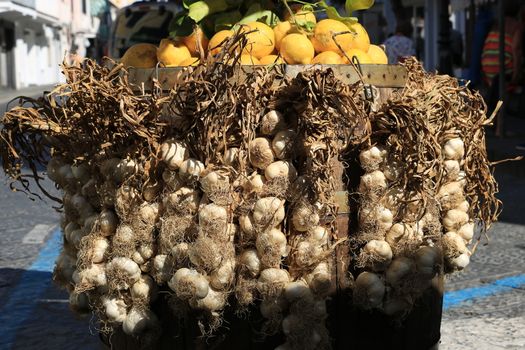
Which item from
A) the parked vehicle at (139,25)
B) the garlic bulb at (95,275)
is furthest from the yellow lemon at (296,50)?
the parked vehicle at (139,25)

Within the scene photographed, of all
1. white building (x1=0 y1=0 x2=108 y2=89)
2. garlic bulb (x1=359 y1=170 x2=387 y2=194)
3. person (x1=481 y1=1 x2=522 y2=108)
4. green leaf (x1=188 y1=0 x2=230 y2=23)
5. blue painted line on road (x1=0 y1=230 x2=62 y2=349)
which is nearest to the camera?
garlic bulb (x1=359 y1=170 x2=387 y2=194)

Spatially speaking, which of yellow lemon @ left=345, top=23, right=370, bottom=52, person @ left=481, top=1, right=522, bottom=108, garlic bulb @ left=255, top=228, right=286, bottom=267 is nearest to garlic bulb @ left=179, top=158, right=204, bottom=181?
garlic bulb @ left=255, top=228, right=286, bottom=267

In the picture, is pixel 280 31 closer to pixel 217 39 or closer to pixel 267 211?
pixel 217 39

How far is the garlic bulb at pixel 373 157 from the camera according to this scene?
100 inches

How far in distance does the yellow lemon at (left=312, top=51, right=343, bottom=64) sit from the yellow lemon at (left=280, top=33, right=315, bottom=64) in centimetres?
3

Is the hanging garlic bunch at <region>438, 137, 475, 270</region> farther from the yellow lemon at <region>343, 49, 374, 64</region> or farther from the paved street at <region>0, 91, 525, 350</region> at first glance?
the paved street at <region>0, 91, 525, 350</region>

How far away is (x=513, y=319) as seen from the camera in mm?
4023

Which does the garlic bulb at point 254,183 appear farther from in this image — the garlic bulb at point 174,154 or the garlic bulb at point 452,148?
the garlic bulb at point 452,148

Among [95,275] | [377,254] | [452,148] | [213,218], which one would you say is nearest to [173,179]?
[213,218]

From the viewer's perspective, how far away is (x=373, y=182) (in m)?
2.54

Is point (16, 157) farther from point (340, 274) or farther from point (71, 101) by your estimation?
point (340, 274)

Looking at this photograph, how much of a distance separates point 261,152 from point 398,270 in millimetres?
514

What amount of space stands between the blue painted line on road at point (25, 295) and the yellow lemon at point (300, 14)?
→ 169 cm

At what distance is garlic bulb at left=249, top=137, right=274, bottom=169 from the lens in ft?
8.05
